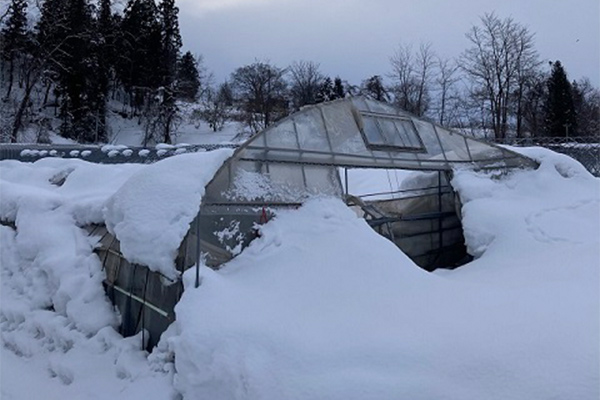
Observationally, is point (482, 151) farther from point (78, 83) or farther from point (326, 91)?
point (326, 91)

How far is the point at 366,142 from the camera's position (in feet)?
29.3

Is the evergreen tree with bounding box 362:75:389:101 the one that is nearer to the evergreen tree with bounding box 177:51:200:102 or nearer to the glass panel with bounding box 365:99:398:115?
the evergreen tree with bounding box 177:51:200:102

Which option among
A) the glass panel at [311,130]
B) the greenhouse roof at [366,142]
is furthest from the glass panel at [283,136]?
the glass panel at [311,130]

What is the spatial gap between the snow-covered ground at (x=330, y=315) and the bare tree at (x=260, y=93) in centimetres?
3028

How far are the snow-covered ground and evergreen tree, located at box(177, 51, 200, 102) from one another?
35.6 metres

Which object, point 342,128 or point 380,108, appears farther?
point 380,108

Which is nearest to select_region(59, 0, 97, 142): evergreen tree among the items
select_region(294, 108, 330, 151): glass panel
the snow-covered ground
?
the snow-covered ground

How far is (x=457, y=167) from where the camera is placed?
10.4 metres

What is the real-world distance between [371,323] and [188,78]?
49.3m

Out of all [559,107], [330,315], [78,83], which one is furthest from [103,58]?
[330,315]

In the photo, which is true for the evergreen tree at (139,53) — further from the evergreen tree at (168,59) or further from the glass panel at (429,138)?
the glass panel at (429,138)

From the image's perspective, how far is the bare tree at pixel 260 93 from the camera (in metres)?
41.7

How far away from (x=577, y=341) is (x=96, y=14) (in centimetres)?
4405

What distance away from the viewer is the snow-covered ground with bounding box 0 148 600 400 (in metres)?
4.41
